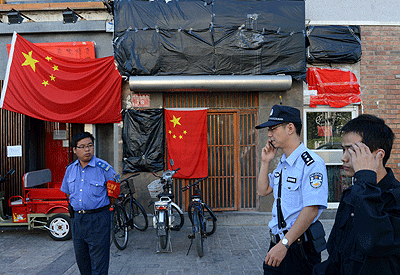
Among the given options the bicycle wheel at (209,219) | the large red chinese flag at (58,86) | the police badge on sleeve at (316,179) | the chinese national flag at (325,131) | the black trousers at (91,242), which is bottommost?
the bicycle wheel at (209,219)

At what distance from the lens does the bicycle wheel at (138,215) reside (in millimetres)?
6461

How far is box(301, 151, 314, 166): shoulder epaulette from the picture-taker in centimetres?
241

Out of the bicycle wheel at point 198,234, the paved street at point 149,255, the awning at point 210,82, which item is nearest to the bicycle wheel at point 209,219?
the paved street at point 149,255

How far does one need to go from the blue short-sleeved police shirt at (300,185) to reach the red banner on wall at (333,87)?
5.43m

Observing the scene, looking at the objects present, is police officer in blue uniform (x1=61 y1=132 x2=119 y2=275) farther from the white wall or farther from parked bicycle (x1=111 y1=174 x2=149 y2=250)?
the white wall

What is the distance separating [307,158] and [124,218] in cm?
443

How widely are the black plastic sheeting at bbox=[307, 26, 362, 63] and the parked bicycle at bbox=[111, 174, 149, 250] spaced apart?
18.5 ft

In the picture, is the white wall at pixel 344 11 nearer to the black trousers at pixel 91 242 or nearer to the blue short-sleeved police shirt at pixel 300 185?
the blue short-sleeved police shirt at pixel 300 185

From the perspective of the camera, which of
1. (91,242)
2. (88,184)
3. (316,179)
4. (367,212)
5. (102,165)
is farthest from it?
(102,165)

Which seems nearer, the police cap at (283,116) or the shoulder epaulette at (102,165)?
the police cap at (283,116)

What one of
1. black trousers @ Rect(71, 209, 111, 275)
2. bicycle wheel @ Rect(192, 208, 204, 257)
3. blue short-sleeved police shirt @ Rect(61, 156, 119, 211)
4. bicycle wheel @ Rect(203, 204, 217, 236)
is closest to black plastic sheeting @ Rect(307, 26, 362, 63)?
bicycle wheel @ Rect(203, 204, 217, 236)

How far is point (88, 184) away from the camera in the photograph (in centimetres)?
371

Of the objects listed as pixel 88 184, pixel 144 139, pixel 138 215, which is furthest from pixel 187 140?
pixel 88 184

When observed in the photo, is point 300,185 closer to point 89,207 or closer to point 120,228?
point 89,207
